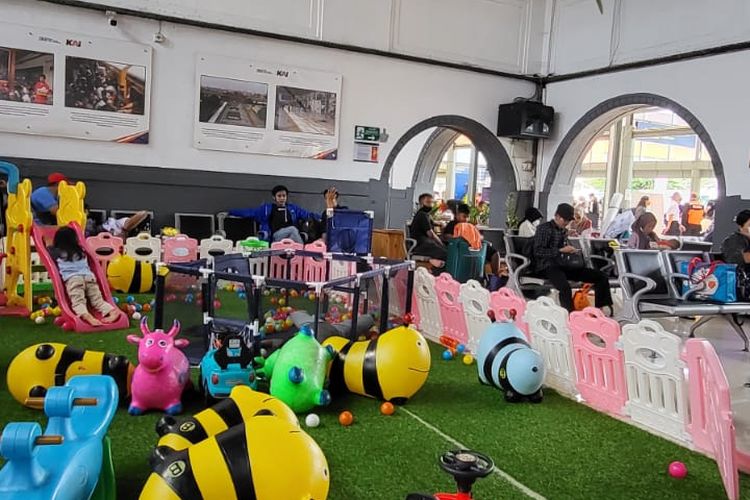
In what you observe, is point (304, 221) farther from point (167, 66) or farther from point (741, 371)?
point (741, 371)

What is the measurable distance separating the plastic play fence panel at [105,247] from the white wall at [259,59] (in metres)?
Answer: 1.63

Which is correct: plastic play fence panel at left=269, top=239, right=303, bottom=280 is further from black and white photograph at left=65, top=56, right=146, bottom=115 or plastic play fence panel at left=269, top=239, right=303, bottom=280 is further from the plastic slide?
black and white photograph at left=65, top=56, right=146, bottom=115

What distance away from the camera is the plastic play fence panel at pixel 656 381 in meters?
3.49

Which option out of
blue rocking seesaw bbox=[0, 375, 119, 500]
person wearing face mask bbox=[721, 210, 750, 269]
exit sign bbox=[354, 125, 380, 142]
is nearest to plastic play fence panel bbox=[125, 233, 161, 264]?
exit sign bbox=[354, 125, 380, 142]

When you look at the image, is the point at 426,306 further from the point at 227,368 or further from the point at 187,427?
the point at 187,427

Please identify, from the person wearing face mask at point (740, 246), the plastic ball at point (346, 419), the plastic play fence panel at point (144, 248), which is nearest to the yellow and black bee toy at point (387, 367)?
the plastic ball at point (346, 419)

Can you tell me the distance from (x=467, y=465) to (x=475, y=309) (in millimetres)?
3195

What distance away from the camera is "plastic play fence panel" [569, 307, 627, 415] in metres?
3.87

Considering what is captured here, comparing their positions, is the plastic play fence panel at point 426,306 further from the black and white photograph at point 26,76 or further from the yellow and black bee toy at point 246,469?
the black and white photograph at point 26,76

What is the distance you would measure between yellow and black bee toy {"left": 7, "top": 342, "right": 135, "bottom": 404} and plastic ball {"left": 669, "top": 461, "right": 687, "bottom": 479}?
115 inches

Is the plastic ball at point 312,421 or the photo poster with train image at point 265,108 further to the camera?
the photo poster with train image at point 265,108

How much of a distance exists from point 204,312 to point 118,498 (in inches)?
80.4

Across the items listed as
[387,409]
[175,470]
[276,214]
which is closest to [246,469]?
[175,470]

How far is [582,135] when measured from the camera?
35.4 ft
